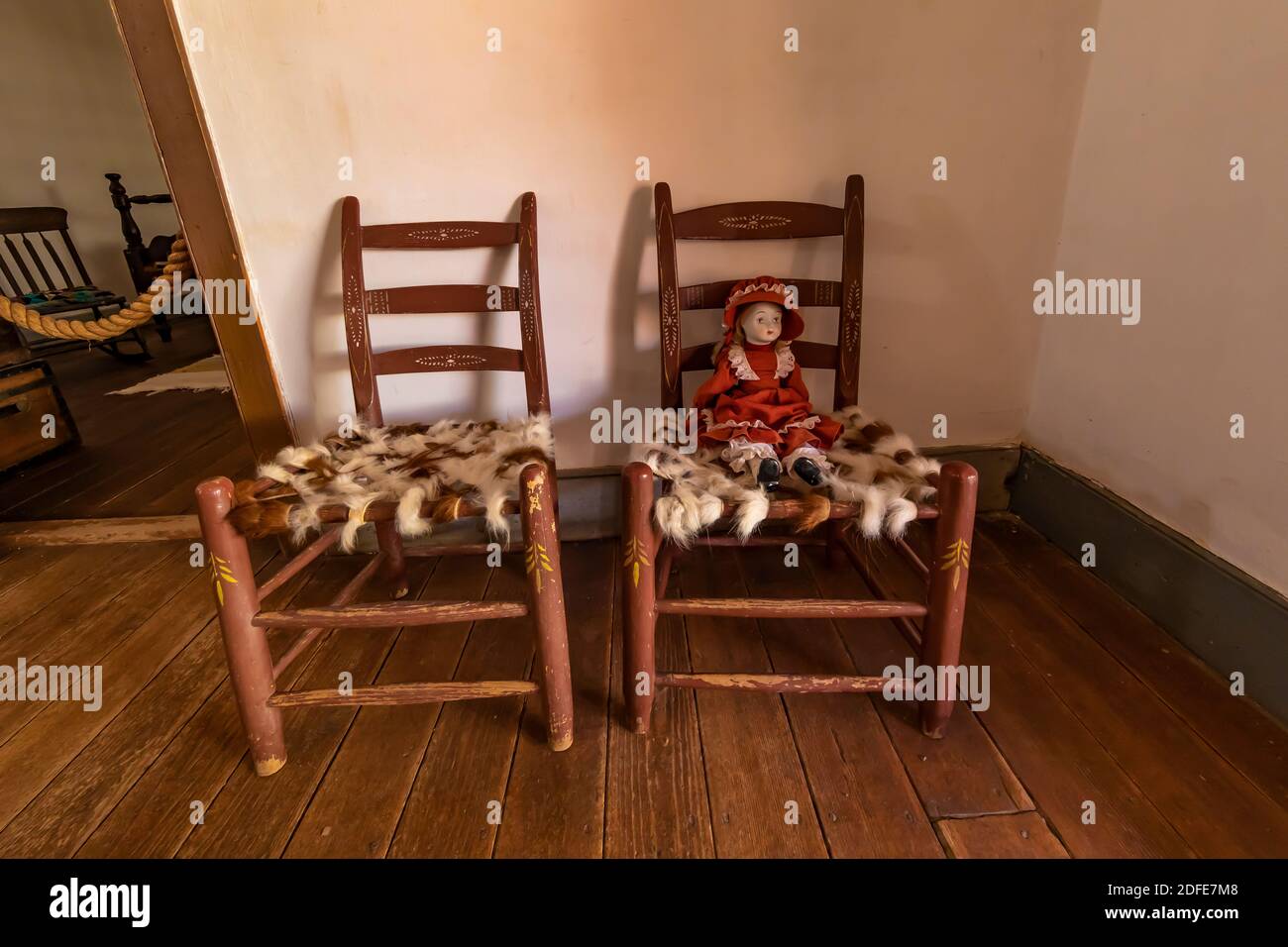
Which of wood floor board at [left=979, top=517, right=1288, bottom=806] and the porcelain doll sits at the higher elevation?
the porcelain doll

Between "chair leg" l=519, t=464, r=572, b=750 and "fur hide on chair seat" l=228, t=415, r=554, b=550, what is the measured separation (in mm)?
70

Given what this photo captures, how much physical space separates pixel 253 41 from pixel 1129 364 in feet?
6.01

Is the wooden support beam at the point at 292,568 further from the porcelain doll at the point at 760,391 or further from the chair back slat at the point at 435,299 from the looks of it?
the porcelain doll at the point at 760,391

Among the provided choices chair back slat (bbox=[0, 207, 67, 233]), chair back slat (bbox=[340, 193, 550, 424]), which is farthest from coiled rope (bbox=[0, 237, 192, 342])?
chair back slat (bbox=[0, 207, 67, 233])

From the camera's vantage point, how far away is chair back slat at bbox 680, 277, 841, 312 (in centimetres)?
130

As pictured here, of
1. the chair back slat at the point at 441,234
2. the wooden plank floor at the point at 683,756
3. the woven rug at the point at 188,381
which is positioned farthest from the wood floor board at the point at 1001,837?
the woven rug at the point at 188,381

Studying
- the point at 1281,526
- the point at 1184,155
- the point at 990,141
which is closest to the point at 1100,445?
the point at 1281,526

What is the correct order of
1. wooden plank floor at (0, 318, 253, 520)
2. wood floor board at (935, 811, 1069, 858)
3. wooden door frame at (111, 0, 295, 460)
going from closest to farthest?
wood floor board at (935, 811, 1069, 858), wooden door frame at (111, 0, 295, 460), wooden plank floor at (0, 318, 253, 520)

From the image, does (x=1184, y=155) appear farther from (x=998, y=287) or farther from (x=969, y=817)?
(x=969, y=817)

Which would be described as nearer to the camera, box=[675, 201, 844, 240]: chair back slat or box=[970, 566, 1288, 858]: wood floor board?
box=[970, 566, 1288, 858]: wood floor board

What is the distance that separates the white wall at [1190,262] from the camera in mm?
1019

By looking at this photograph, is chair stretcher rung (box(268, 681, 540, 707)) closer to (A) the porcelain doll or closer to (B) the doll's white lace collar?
(A) the porcelain doll

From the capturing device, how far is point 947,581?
0.96 meters

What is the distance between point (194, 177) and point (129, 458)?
1.57 m
